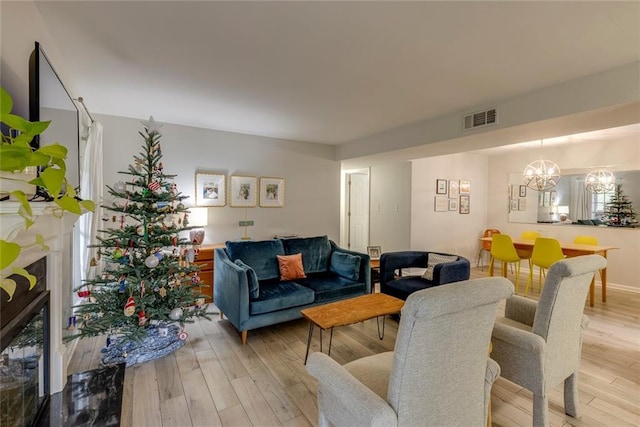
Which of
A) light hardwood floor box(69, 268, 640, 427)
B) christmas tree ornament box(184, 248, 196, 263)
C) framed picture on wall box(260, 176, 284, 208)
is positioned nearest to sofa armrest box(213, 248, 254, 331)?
light hardwood floor box(69, 268, 640, 427)

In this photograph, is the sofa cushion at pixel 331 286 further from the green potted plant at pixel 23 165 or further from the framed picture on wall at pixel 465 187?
the framed picture on wall at pixel 465 187

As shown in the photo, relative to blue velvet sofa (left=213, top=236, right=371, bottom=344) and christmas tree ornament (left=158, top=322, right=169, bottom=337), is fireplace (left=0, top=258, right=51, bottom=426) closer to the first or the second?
christmas tree ornament (left=158, top=322, right=169, bottom=337)

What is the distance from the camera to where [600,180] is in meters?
4.98

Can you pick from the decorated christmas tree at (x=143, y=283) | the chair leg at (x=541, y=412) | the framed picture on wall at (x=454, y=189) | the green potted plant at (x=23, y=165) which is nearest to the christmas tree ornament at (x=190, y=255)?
the decorated christmas tree at (x=143, y=283)

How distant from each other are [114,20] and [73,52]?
702 millimetres

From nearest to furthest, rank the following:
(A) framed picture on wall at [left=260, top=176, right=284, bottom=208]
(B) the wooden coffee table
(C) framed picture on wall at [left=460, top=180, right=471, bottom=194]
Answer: (B) the wooden coffee table, (A) framed picture on wall at [left=260, top=176, right=284, bottom=208], (C) framed picture on wall at [left=460, top=180, right=471, bottom=194]

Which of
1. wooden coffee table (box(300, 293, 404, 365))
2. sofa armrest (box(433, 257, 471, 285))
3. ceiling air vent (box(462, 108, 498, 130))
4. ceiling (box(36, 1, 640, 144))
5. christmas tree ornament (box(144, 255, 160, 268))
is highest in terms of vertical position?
ceiling (box(36, 1, 640, 144))

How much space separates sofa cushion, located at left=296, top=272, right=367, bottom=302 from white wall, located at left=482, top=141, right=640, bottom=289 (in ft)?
14.8

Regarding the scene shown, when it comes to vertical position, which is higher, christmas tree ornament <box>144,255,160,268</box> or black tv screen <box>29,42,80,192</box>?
black tv screen <box>29,42,80,192</box>

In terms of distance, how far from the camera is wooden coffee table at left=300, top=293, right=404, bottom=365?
230 centimetres

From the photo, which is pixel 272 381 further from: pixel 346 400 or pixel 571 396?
pixel 571 396

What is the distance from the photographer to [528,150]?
5953 millimetres

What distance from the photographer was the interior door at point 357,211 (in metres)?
6.98

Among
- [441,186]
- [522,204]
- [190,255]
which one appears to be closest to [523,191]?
[522,204]
